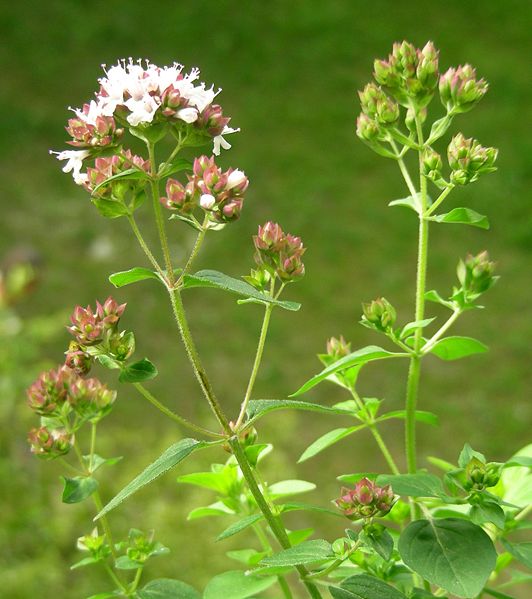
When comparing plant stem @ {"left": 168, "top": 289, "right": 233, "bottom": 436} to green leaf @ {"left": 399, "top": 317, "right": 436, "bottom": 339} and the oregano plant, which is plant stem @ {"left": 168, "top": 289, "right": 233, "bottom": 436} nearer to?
the oregano plant

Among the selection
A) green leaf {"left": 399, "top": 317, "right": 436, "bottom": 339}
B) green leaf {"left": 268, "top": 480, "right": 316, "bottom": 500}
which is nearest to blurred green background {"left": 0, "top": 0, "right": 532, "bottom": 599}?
green leaf {"left": 268, "top": 480, "right": 316, "bottom": 500}

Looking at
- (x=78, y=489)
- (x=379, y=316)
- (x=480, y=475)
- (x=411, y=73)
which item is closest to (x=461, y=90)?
(x=411, y=73)

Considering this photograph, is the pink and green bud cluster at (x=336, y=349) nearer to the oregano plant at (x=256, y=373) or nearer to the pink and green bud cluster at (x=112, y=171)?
the oregano plant at (x=256, y=373)

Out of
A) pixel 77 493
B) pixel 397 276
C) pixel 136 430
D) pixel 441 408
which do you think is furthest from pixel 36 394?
pixel 397 276

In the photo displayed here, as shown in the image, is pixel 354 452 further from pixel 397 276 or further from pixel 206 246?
pixel 206 246

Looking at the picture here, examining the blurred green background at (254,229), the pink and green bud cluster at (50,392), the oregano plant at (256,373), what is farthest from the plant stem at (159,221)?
the blurred green background at (254,229)

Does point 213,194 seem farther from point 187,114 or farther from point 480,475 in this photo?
point 480,475
